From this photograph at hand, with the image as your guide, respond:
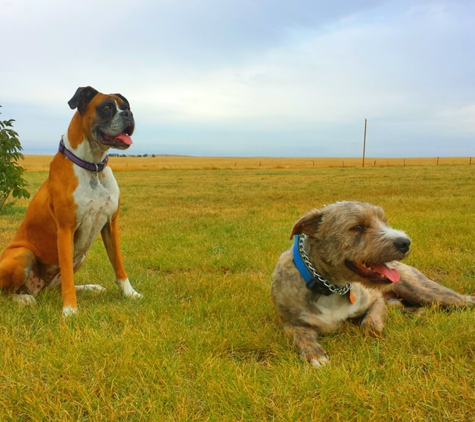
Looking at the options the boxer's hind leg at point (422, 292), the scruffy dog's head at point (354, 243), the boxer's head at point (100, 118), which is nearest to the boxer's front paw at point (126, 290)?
the boxer's head at point (100, 118)

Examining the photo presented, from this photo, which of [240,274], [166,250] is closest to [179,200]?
[166,250]

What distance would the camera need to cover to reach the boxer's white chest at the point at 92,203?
4.43 m

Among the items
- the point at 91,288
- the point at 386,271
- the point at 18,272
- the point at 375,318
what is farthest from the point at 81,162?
the point at 375,318

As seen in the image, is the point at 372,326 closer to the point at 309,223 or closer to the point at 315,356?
the point at 315,356

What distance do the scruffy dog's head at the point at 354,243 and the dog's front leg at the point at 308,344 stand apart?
523 mm

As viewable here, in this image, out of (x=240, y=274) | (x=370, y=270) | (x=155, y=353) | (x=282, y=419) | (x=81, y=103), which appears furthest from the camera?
(x=240, y=274)

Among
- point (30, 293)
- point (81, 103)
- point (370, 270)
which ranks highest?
point (81, 103)

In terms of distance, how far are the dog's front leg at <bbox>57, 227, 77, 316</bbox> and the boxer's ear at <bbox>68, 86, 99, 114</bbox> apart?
53.5 inches

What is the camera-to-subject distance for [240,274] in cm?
588

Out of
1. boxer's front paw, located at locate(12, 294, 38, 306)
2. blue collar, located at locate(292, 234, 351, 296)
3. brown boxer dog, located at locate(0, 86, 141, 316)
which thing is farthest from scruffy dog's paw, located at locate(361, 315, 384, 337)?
boxer's front paw, located at locate(12, 294, 38, 306)

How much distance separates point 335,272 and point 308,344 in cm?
70

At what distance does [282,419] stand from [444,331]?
188 cm

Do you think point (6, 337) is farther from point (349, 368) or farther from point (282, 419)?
point (349, 368)

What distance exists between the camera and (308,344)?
3.38 m
